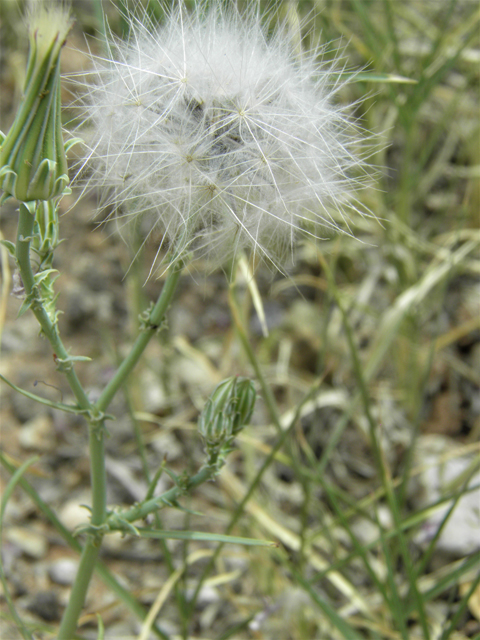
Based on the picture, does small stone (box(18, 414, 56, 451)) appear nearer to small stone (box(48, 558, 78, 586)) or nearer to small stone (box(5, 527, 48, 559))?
small stone (box(5, 527, 48, 559))

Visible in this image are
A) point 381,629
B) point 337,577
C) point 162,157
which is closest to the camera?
point 162,157

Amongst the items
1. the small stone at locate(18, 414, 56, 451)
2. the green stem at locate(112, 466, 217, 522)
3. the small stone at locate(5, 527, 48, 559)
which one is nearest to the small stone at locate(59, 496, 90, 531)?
the small stone at locate(5, 527, 48, 559)

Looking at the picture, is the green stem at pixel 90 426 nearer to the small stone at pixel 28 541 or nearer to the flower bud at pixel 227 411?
the flower bud at pixel 227 411

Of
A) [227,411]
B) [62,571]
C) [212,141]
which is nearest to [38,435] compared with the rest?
[62,571]

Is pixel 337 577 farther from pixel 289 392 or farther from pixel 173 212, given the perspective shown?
pixel 173 212

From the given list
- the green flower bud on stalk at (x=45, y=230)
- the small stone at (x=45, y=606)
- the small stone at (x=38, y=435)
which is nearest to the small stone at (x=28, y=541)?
the small stone at (x=45, y=606)

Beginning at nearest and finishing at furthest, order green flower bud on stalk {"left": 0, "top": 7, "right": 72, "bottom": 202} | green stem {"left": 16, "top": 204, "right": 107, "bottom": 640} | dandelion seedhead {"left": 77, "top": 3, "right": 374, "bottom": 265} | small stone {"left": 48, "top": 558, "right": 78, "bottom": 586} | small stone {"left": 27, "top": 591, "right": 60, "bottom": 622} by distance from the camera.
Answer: green flower bud on stalk {"left": 0, "top": 7, "right": 72, "bottom": 202} → green stem {"left": 16, "top": 204, "right": 107, "bottom": 640} → dandelion seedhead {"left": 77, "top": 3, "right": 374, "bottom": 265} → small stone {"left": 27, "top": 591, "right": 60, "bottom": 622} → small stone {"left": 48, "top": 558, "right": 78, "bottom": 586}

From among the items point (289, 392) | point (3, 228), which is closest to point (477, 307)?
point (289, 392)
